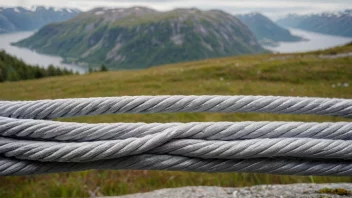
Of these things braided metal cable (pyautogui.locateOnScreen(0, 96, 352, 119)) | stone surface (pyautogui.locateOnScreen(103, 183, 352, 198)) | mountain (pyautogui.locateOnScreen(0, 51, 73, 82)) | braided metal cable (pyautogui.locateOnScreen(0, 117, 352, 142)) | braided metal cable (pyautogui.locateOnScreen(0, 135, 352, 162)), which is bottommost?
mountain (pyautogui.locateOnScreen(0, 51, 73, 82))

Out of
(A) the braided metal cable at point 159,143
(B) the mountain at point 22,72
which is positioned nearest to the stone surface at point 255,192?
(A) the braided metal cable at point 159,143

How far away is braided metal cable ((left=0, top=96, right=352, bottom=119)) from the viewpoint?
1433 millimetres

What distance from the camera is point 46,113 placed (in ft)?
4.68

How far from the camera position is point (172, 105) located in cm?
149

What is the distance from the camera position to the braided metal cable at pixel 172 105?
4.70ft

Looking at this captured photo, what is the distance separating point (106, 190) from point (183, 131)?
279cm

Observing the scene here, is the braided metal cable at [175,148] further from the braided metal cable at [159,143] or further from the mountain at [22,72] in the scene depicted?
the mountain at [22,72]

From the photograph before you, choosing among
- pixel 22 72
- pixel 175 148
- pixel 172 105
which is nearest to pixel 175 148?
pixel 175 148

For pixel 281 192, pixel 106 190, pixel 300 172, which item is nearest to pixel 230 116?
pixel 106 190

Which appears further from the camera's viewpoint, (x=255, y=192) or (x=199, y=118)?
(x=199, y=118)

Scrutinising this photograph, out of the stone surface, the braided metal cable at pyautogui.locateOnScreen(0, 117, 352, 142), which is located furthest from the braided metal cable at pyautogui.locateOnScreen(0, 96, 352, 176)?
the stone surface

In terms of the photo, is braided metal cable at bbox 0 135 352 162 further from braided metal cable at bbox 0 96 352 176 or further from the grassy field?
the grassy field

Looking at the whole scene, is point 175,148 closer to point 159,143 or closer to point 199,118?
point 159,143

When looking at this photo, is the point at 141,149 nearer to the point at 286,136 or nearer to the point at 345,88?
the point at 286,136
